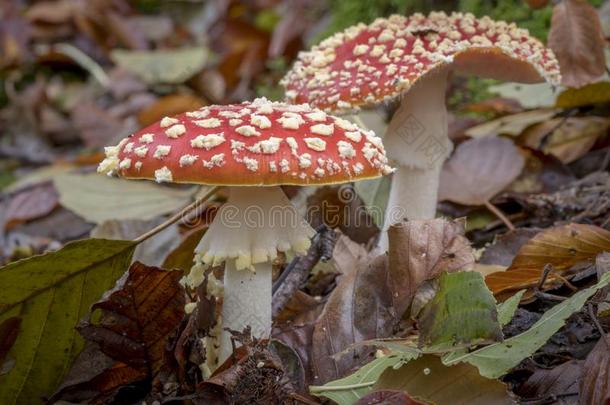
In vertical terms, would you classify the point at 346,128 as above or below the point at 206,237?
above

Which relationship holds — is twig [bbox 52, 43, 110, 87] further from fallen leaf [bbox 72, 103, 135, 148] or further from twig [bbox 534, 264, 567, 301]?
twig [bbox 534, 264, 567, 301]

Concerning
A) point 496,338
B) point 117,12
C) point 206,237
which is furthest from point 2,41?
point 496,338

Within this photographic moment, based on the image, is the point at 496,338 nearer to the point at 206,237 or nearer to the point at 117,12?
the point at 206,237

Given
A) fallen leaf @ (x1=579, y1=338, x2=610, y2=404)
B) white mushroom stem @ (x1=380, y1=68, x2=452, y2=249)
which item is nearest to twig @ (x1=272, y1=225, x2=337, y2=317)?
white mushroom stem @ (x1=380, y1=68, x2=452, y2=249)

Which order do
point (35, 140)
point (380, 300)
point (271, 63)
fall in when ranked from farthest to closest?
point (35, 140) → point (271, 63) → point (380, 300)

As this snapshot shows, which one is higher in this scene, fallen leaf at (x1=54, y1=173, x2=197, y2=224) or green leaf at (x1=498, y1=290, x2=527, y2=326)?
green leaf at (x1=498, y1=290, x2=527, y2=326)

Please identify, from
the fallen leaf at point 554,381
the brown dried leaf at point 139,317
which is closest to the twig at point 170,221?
the brown dried leaf at point 139,317

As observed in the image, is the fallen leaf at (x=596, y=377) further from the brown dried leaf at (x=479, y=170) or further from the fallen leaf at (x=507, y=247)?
the brown dried leaf at (x=479, y=170)
